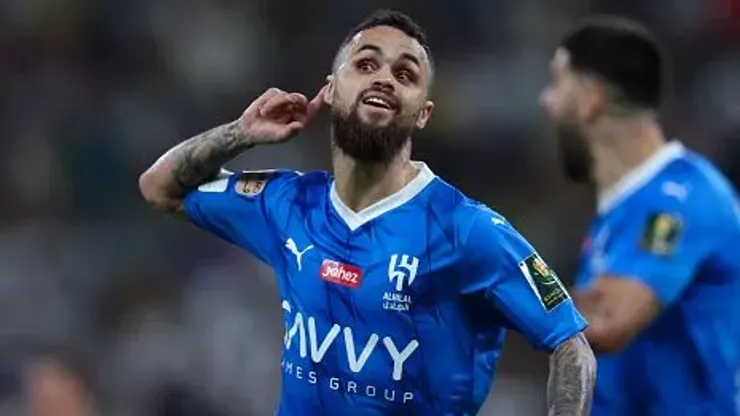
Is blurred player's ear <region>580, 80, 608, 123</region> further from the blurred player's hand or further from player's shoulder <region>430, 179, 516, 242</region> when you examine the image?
player's shoulder <region>430, 179, 516, 242</region>

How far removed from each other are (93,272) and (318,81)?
2133mm

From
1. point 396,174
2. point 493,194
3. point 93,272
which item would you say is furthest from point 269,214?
point 493,194

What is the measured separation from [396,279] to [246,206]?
0.67 meters

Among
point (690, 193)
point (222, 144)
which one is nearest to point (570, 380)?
point (222, 144)

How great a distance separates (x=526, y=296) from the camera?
491cm

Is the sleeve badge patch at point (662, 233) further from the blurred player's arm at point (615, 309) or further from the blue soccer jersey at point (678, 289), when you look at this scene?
the blurred player's arm at point (615, 309)

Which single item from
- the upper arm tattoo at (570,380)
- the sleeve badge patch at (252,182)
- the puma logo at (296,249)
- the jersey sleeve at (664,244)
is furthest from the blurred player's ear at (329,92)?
the jersey sleeve at (664,244)

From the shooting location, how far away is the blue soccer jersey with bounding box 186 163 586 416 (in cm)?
495

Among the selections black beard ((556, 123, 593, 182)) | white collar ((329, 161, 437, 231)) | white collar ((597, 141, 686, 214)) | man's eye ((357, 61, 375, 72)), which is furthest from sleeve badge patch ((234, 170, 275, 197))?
black beard ((556, 123, 593, 182))

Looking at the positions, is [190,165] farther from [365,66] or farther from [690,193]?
[690,193]

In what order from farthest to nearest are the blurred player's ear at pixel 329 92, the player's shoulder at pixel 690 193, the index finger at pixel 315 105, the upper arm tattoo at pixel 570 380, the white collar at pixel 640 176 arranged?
1. the white collar at pixel 640 176
2. the player's shoulder at pixel 690 193
3. the index finger at pixel 315 105
4. the blurred player's ear at pixel 329 92
5. the upper arm tattoo at pixel 570 380

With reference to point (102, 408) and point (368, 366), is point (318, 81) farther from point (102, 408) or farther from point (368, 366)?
point (368, 366)

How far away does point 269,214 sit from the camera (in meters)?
5.40

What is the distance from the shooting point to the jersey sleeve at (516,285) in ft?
16.1
